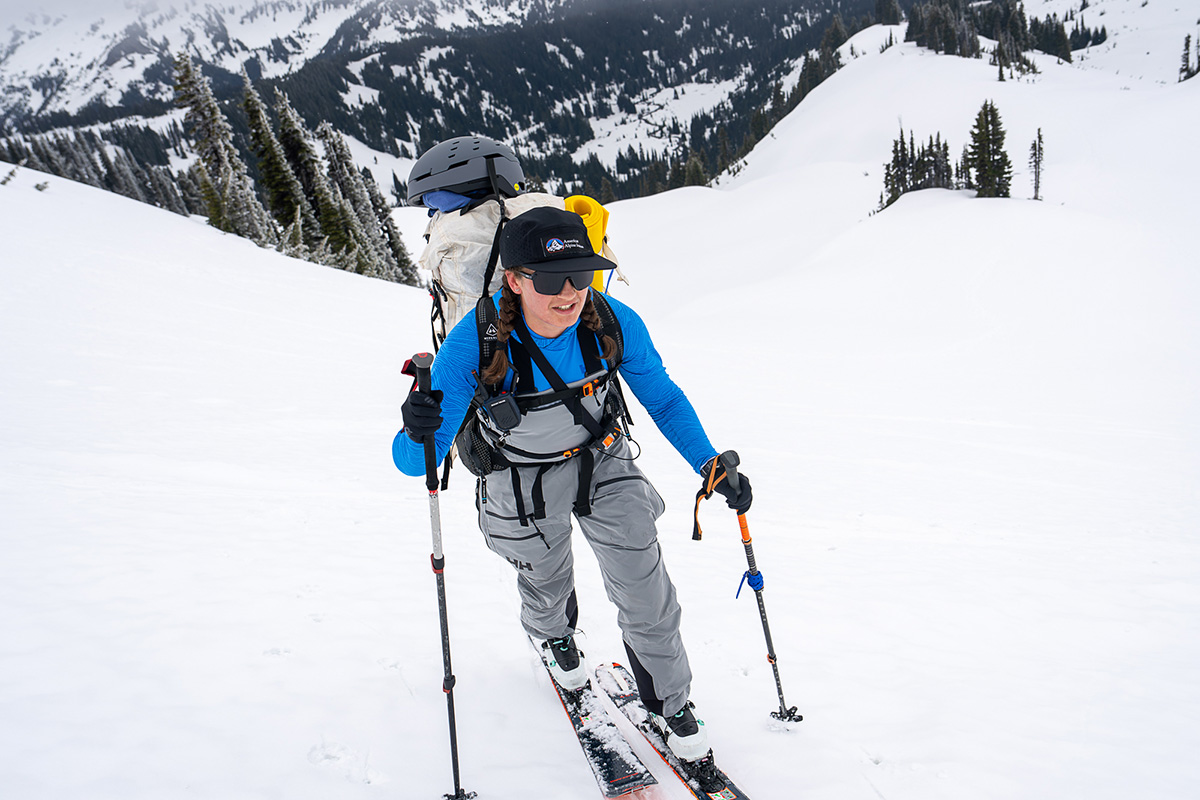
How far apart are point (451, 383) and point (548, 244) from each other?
0.80 metres

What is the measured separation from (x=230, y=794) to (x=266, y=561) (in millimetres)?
2438

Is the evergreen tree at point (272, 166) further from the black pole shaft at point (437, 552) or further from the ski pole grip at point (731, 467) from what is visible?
the ski pole grip at point (731, 467)

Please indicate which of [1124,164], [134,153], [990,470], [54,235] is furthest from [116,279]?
[134,153]

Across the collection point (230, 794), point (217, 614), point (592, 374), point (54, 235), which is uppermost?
point (54, 235)

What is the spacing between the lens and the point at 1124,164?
61375 mm

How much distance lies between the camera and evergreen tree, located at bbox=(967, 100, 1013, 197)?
55469 millimetres

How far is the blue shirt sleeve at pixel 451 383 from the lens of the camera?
109 inches

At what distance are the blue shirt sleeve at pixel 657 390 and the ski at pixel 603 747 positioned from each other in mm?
1635

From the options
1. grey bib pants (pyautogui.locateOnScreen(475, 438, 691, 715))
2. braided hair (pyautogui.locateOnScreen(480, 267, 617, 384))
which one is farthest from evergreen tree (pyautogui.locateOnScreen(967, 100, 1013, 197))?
grey bib pants (pyautogui.locateOnScreen(475, 438, 691, 715))

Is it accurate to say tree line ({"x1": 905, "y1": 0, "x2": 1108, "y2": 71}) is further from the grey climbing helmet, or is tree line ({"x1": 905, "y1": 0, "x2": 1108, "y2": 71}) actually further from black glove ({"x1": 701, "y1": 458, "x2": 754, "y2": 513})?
black glove ({"x1": 701, "y1": 458, "x2": 754, "y2": 513})

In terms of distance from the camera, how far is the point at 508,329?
272 cm

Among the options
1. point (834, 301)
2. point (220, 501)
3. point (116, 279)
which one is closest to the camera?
point (220, 501)

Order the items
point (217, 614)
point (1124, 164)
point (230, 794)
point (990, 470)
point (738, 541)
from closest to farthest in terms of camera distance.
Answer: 1. point (230, 794)
2. point (217, 614)
3. point (738, 541)
4. point (990, 470)
5. point (1124, 164)

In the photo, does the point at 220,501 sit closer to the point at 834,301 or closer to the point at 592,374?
the point at 592,374
